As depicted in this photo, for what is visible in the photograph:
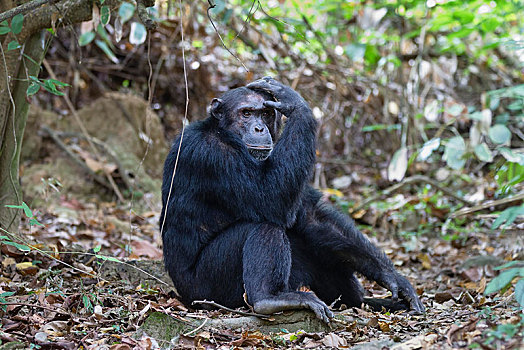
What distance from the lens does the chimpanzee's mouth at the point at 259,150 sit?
15.5 feet


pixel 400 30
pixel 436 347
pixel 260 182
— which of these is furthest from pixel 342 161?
pixel 436 347

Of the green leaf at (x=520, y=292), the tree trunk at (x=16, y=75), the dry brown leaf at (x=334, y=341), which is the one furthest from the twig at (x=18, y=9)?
the green leaf at (x=520, y=292)

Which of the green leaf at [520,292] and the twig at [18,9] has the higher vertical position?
the twig at [18,9]

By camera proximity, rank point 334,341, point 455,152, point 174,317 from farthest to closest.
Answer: point 455,152 < point 174,317 < point 334,341

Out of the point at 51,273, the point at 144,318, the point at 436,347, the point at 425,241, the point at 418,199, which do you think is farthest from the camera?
the point at 418,199

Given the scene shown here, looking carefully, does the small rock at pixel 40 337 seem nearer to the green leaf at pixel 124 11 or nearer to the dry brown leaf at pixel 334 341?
the dry brown leaf at pixel 334 341

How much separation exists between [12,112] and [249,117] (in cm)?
201

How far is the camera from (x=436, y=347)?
9.51 feet

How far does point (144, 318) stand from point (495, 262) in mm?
3763

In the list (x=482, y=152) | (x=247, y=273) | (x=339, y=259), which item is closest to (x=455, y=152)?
(x=482, y=152)

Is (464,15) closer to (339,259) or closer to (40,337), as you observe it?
→ (339,259)

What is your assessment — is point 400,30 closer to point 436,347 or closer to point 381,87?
point 381,87

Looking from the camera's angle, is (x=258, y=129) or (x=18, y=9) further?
(x=258, y=129)

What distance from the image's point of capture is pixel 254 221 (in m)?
4.30
